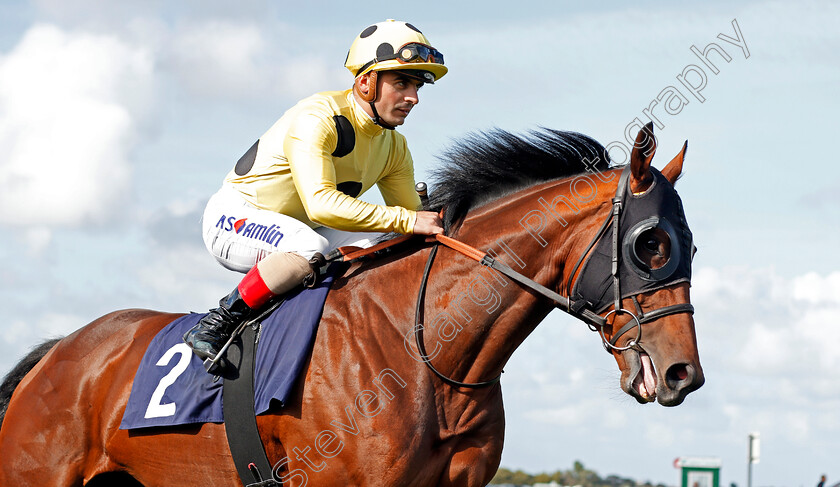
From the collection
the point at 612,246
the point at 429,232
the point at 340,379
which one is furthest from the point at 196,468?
the point at 612,246

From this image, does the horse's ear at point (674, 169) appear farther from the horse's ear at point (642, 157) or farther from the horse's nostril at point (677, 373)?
the horse's nostril at point (677, 373)

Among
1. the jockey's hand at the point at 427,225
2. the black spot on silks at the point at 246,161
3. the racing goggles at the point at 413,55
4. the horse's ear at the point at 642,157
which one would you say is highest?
the racing goggles at the point at 413,55

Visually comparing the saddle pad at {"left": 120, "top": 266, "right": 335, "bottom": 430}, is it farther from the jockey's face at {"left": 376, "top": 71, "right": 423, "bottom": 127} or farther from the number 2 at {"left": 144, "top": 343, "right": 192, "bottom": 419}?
the jockey's face at {"left": 376, "top": 71, "right": 423, "bottom": 127}

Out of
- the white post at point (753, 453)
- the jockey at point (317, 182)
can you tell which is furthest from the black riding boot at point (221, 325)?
the white post at point (753, 453)

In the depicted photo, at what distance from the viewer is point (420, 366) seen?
174 inches

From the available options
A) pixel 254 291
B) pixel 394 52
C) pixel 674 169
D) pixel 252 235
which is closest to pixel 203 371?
pixel 254 291

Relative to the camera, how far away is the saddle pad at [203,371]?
4551mm

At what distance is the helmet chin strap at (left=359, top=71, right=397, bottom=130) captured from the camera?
507 cm

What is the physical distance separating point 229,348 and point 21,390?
193 cm

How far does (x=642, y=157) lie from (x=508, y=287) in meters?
0.89

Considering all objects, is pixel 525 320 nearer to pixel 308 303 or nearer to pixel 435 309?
pixel 435 309

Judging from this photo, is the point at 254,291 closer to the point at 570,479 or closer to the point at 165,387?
the point at 165,387

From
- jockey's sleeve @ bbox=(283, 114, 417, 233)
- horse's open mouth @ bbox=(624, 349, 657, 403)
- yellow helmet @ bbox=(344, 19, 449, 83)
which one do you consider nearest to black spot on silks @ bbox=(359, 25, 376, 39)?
yellow helmet @ bbox=(344, 19, 449, 83)

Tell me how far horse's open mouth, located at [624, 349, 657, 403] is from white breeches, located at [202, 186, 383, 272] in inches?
65.3
